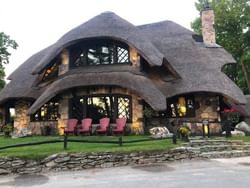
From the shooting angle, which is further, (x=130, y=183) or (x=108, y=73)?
(x=108, y=73)

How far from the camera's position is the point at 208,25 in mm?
24281

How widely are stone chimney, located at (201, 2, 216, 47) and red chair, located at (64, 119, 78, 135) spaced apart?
11.1m

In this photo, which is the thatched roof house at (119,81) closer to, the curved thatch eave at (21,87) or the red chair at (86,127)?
the curved thatch eave at (21,87)

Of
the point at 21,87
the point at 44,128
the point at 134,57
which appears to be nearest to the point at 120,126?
the point at 134,57

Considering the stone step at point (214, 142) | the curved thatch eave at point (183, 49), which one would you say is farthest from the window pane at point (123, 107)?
the stone step at point (214, 142)

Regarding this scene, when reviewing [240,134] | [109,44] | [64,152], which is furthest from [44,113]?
[240,134]

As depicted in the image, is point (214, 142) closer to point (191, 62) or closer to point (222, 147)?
point (222, 147)

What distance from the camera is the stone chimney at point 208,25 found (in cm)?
2389

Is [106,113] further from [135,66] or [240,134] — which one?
[240,134]

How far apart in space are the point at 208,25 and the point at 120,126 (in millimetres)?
10969

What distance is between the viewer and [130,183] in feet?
30.9

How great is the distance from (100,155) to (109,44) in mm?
9899

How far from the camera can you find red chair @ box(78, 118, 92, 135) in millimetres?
18266

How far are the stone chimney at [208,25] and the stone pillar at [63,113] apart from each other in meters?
10.8
